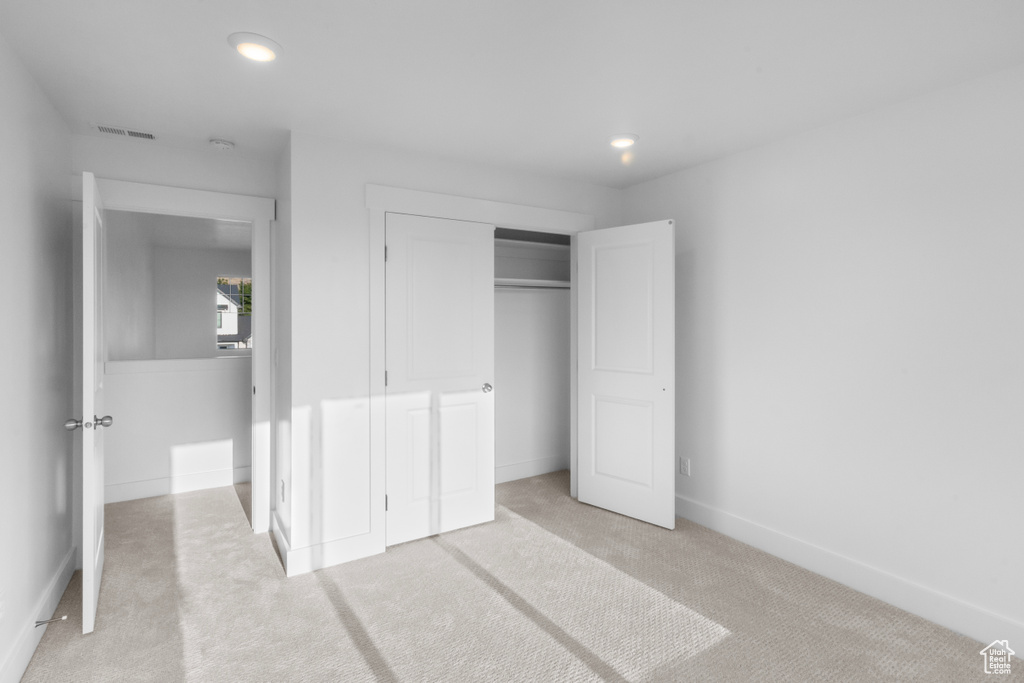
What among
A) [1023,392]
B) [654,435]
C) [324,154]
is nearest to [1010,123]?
[1023,392]

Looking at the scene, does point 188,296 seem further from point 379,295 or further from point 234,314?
point 379,295

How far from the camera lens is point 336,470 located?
3.04m

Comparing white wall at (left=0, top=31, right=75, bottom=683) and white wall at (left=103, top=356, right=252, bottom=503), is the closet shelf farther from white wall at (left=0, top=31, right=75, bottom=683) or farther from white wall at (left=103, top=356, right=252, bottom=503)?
white wall at (left=0, top=31, right=75, bottom=683)

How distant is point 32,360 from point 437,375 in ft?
6.31

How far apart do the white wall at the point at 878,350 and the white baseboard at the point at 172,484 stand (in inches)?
146

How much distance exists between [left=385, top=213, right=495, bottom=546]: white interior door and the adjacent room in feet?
0.07

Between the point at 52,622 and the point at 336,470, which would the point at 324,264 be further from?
the point at 52,622

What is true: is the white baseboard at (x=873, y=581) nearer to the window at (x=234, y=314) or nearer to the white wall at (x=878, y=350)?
the white wall at (x=878, y=350)

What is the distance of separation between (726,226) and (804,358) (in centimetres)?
96

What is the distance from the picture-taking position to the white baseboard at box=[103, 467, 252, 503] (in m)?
4.07

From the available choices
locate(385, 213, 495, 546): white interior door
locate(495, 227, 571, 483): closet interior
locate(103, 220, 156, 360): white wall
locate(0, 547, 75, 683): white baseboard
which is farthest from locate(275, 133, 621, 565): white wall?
locate(103, 220, 156, 360): white wall

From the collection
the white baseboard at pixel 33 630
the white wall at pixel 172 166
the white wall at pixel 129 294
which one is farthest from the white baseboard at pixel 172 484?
the white wall at pixel 172 166

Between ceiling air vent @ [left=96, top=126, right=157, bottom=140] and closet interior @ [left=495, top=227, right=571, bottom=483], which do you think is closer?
ceiling air vent @ [left=96, top=126, right=157, bottom=140]

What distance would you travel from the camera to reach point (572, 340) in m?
4.07
